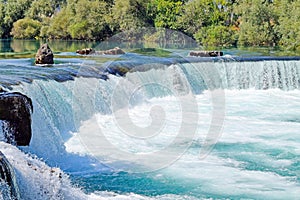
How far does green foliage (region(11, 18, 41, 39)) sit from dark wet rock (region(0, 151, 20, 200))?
138 ft

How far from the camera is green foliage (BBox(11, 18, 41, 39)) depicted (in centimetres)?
4612

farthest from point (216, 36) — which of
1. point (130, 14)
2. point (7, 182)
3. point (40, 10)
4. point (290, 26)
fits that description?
point (7, 182)

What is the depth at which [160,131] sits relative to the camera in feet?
36.8

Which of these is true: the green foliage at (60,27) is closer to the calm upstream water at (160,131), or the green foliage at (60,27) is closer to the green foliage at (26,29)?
the green foliage at (26,29)

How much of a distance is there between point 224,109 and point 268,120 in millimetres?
1820

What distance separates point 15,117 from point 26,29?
40.4 metres

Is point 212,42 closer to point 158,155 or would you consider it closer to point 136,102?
point 136,102

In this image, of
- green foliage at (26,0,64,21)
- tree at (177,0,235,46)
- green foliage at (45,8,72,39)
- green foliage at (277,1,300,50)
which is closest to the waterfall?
green foliage at (277,1,300,50)

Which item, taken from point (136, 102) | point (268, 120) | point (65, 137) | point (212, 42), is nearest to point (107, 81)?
point (136, 102)

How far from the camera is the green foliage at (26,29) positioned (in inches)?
1816

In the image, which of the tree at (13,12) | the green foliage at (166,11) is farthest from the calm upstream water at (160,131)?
the tree at (13,12)

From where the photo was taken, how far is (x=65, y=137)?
33.2 ft

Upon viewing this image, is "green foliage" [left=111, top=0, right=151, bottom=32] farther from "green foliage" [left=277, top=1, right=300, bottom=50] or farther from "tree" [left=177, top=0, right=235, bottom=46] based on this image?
"green foliage" [left=277, top=1, right=300, bottom=50]

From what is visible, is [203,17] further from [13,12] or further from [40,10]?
[13,12]
